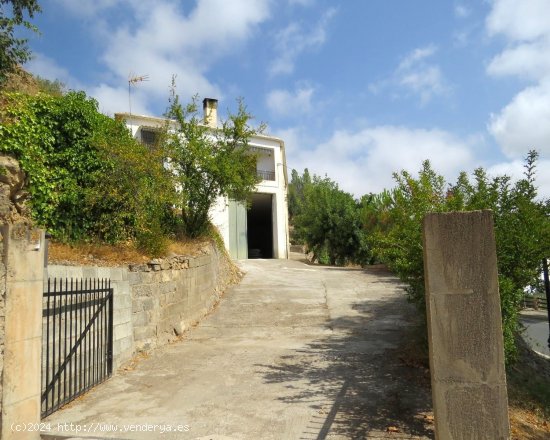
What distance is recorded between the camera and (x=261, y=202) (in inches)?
964

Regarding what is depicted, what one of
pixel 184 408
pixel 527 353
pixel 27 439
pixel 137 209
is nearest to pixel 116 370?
pixel 184 408

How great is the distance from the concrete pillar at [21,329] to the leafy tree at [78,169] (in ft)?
Answer: 14.4

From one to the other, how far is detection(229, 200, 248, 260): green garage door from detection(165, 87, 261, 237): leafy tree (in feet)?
28.5

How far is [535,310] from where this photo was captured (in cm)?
2361

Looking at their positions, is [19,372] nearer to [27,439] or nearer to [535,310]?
[27,439]

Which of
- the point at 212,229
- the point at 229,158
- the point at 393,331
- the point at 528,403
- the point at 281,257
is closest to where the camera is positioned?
the point at 528,403

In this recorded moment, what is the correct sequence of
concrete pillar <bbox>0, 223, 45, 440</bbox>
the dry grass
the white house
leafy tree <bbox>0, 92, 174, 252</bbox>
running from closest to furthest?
concrete pillar <bbox>0, 223, 45, 440</bbox>
the dry grass
leafy tree <bbox>0, 92, 174, 252</bbox>
the white house

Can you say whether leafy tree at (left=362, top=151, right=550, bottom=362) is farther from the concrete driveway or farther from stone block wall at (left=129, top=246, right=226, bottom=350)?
stone block wall at (left=129, top=246, right=226, bottom=350)

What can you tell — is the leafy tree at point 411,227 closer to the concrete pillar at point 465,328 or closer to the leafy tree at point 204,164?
the concrete pillar at point 465,328

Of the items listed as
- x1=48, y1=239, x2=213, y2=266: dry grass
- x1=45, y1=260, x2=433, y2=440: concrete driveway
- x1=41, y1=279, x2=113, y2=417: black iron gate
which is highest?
x1=48, y1=239, x2=213, y2=266: dry grass

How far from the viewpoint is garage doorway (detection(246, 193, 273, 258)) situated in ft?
80.2

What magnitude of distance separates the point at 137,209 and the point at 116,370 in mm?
3593

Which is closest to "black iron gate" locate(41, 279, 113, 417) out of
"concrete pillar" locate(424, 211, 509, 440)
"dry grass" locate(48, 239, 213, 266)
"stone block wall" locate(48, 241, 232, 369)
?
"stone block wall" locate(48, 241, 232, 369)

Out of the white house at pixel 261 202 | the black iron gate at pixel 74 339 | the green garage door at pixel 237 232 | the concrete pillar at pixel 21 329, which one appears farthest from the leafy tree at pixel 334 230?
the concrete pillar at pixel 21 329
